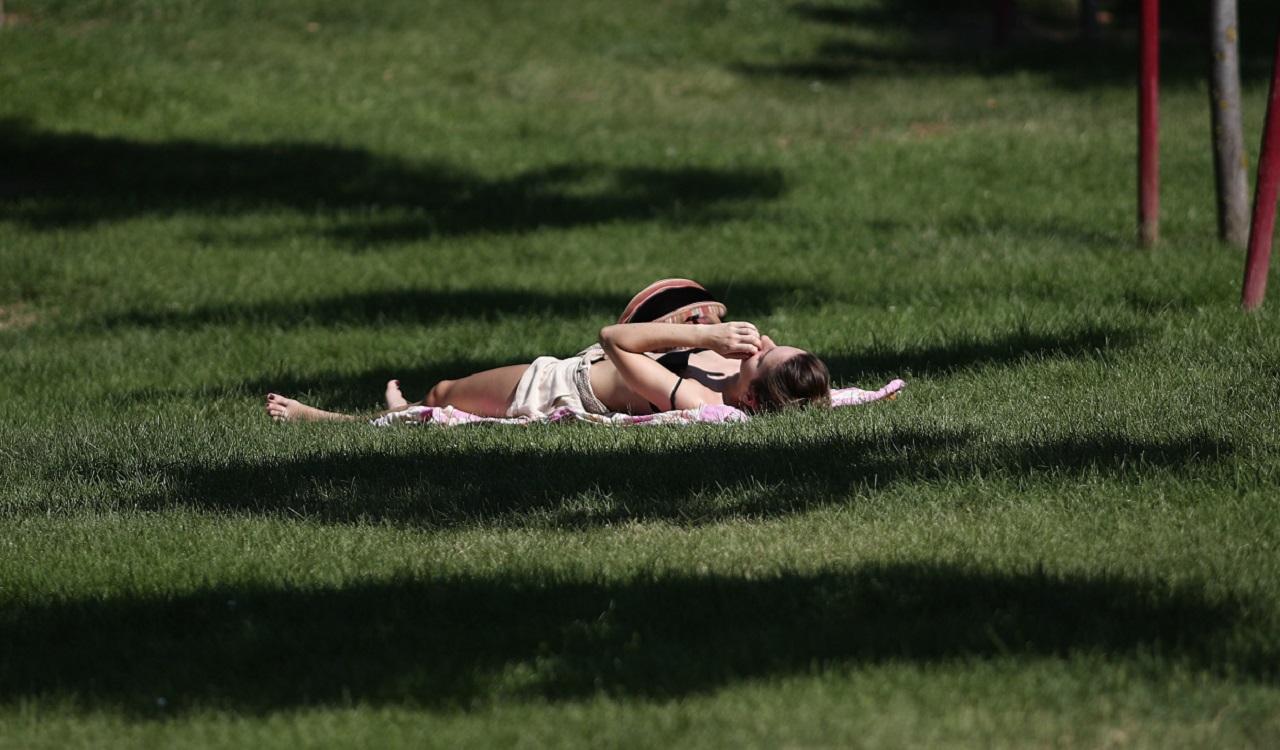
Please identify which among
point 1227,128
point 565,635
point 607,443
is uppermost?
point 1227,128

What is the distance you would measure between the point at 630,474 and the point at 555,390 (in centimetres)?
146

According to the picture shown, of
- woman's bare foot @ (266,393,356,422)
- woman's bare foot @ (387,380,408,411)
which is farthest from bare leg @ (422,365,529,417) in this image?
woman's bare foot @ (266,393,356,422)

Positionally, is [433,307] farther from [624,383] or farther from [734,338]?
[734,338]

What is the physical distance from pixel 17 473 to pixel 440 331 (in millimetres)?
3590

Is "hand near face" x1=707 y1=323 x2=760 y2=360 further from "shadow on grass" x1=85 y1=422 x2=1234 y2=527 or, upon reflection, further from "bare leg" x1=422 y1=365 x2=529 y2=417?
"bare leg" x1=422 y1=365 x2=529 y2=417

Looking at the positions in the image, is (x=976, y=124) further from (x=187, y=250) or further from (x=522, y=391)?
(x=522, y=391)

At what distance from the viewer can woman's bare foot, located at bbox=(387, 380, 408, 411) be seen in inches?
312

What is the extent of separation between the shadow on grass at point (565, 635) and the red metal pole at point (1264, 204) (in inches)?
174

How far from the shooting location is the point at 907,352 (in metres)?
8.51

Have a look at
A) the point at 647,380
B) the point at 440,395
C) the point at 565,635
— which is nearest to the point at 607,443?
the point at 647,380

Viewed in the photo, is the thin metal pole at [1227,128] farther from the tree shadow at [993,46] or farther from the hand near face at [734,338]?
the tree shadow at [993,46]

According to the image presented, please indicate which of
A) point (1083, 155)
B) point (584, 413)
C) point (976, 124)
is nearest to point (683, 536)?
point (584, 413)

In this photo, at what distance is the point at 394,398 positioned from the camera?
798cm

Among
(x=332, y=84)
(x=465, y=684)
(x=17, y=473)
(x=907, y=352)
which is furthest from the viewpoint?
(x=332, y=84)
